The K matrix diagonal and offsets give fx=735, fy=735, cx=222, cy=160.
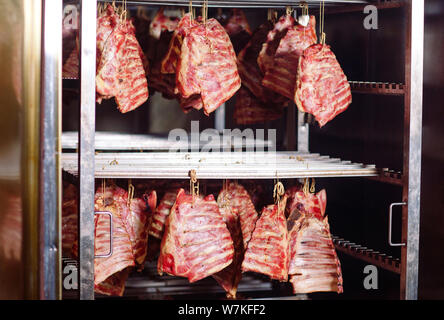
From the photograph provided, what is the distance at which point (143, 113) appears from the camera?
574 cm

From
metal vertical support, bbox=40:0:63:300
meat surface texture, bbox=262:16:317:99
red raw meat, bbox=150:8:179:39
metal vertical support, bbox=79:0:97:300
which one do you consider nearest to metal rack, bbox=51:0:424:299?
metal vertical support, bbox=79:0:97:300

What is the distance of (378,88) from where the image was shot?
3.80m

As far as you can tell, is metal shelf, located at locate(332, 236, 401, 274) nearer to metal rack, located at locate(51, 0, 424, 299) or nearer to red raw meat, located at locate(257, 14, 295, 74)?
metal rack, located at locate(51, 0, 424, 299)

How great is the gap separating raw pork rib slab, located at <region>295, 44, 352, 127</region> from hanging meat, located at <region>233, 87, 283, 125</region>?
68 cm

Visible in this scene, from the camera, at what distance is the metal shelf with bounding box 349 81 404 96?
3.62m

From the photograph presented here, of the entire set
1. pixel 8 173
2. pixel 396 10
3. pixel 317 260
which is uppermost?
pixel 396 10

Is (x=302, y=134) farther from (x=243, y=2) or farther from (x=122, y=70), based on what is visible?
(x=122, y=70)

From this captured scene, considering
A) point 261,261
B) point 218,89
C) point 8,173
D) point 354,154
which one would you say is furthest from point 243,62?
point 8,173

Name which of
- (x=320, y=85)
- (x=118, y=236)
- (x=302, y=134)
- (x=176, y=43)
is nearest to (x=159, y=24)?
(x=176, y=43)

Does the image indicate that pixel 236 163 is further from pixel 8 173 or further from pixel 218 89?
pixel 8 173

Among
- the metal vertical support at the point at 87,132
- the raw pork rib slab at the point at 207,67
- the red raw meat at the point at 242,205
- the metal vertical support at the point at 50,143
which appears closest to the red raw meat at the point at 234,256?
the red raw meat at the point at 242,205

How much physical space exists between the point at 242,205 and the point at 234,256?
291mm

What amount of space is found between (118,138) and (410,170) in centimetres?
193

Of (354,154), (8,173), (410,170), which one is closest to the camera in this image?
(8,173)
